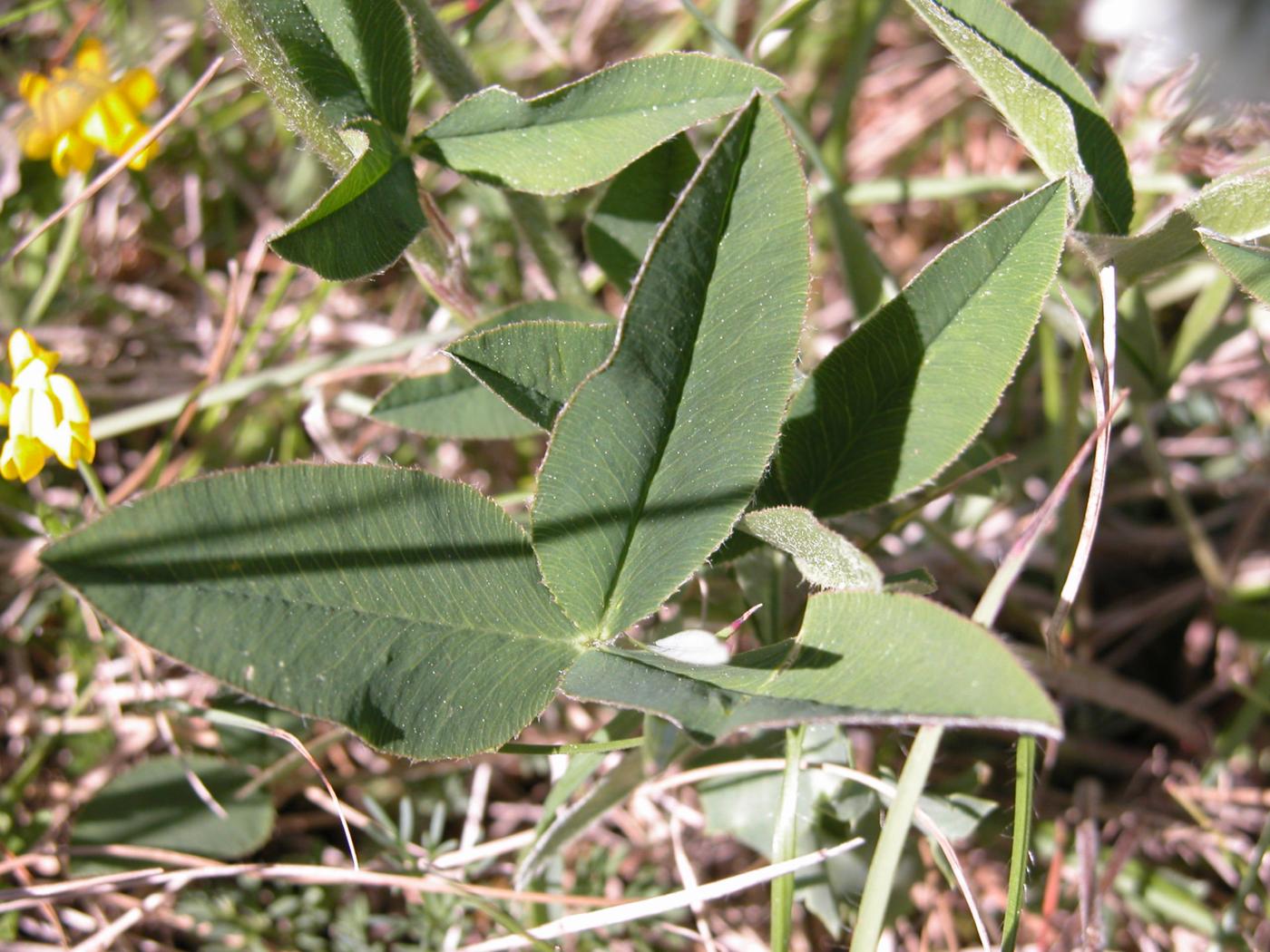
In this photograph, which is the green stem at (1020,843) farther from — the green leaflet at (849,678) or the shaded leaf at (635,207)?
the shaded leaf at (635,207)

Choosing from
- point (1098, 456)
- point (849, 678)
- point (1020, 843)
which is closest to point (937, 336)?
point (1098, 456)

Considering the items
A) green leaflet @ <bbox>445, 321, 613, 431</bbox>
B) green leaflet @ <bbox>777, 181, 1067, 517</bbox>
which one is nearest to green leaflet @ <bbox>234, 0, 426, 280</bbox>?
green leaflet @ <bbox>445, 321, 613, 431</bbox>

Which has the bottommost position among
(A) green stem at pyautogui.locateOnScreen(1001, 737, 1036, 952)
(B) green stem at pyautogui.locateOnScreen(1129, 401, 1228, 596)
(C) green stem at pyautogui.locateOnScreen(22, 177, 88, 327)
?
(B) green stem at pyautogui.locateOnScreen(1129, 401, 1228, 596)

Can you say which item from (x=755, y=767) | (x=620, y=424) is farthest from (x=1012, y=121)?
(x=755, y=767)

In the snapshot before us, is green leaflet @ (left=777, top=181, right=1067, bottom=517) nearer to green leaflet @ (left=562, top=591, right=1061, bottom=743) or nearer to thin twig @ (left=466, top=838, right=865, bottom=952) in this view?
green leaflet @ (left=562, top=591, right=1061, bottom=743)

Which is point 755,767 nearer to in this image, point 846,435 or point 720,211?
point 846,435

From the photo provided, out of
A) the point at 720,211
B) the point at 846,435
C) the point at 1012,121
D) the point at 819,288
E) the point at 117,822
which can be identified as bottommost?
the point at 819,288
